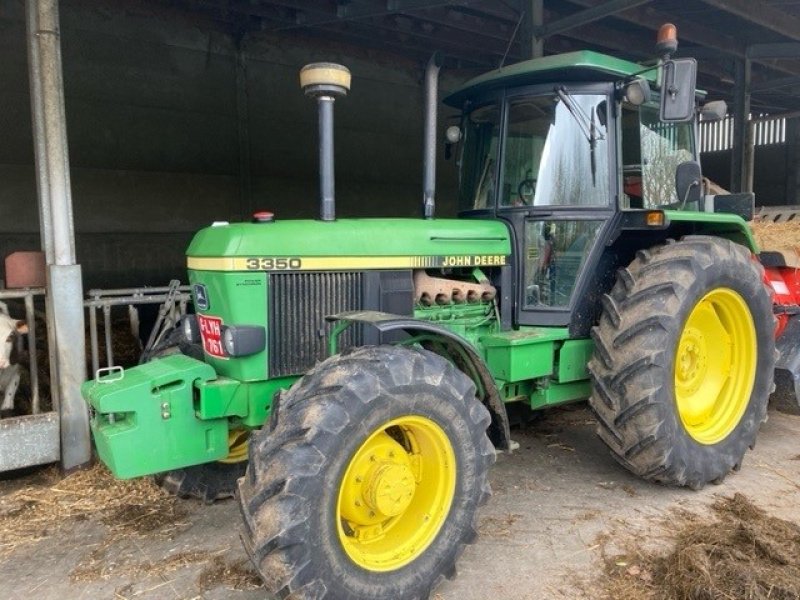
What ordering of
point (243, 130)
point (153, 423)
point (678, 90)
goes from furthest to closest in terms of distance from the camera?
1. point (243, 130)
2. point (678, 90)
3. point (153, 423)

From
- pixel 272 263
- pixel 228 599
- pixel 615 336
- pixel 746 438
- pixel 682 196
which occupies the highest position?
pixel 682 196

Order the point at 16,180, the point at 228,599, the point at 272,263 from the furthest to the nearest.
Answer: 1. the point at 16,180
2. the point at 272,263
3. the point at 228,599

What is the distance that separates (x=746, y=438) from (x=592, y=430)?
114 centimetres

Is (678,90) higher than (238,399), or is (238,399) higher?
(678,90)

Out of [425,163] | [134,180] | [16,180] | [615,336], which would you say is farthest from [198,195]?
[615,336]

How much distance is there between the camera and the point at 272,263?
10.2ft

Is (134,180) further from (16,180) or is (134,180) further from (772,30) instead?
(772,30)

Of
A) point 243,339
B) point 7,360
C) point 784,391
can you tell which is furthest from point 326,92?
point 784,391

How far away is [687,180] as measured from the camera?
3.99 meters

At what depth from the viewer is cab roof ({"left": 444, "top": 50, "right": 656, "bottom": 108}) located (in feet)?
11.9

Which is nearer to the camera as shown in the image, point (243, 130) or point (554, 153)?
point (554, 153)

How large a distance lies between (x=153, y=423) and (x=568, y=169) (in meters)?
2.48

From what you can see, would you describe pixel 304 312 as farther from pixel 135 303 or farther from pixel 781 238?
pixel 781 238

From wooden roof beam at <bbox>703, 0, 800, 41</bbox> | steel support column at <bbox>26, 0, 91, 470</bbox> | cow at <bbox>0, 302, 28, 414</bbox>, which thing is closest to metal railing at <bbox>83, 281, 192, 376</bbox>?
steel support column at <bbox>26, 0, 91, 470</bbox>
